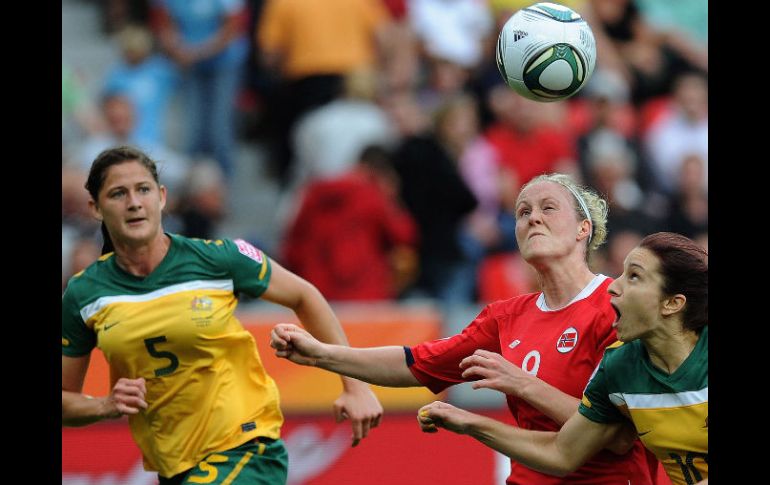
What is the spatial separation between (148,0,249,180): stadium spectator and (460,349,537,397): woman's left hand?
7932mm

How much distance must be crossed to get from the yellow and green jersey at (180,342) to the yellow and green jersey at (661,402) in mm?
1832

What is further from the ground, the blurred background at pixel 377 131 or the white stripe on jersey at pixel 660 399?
the blurred background at pixel 377 131

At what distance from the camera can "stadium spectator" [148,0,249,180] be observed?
41.2 ft

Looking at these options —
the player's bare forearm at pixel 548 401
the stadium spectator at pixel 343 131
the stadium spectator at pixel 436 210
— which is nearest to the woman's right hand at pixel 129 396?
the player's bare forearm at pixel 548 401

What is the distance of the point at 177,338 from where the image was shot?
5.93 m

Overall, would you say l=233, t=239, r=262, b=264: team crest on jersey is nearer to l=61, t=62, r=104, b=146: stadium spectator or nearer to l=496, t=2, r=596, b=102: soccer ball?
l=496, t=2, r=596, b=102: soccer ball

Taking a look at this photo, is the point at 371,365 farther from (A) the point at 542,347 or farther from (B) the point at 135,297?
(B) the point at 135,297

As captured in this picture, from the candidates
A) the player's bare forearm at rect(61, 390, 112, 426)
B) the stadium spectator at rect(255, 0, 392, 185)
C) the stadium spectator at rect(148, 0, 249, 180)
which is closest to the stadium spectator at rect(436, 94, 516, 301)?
the stadium spectator at rect(255, 0, 392, 185)

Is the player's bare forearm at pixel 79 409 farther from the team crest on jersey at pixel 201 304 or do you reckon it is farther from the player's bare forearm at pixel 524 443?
the player's bare forearm at pixel 524 443

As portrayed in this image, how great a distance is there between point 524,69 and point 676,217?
6.08m

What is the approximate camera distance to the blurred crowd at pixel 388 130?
11156mm
